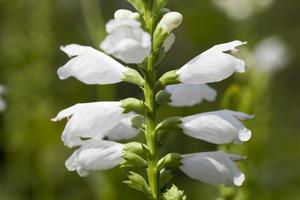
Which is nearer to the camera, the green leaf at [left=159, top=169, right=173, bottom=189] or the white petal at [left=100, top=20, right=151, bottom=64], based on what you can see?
the white petal at [left=100, top=20, right=151, bottom=64]

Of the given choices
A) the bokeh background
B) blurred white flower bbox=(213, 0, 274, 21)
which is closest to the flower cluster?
the bokeh background

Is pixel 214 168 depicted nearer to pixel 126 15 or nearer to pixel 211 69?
pixel 211 69

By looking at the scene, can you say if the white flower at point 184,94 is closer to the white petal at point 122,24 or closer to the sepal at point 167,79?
the sepal at point 167,79

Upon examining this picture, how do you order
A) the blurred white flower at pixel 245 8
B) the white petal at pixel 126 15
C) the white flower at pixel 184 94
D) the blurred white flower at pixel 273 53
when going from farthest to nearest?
1. the blurred white flower at pixel 273 53
2. the blurred white flower at pixel 245 8
3. the white flower at pixel 184 94
4. the white petal at pixel 126 15

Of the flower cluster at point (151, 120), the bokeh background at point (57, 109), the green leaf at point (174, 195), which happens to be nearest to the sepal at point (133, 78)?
the flower cluster at point (151, 120)

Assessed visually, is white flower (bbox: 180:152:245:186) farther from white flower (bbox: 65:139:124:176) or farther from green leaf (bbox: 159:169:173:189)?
white flower (bbox: 65:139:124:176)

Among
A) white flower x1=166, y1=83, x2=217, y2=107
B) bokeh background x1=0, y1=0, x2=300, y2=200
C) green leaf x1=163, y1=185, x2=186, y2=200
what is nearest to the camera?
green leaf x1=163, y1=185, x2=186, y2=200

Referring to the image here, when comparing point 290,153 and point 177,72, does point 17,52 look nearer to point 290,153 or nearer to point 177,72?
point 290,153
